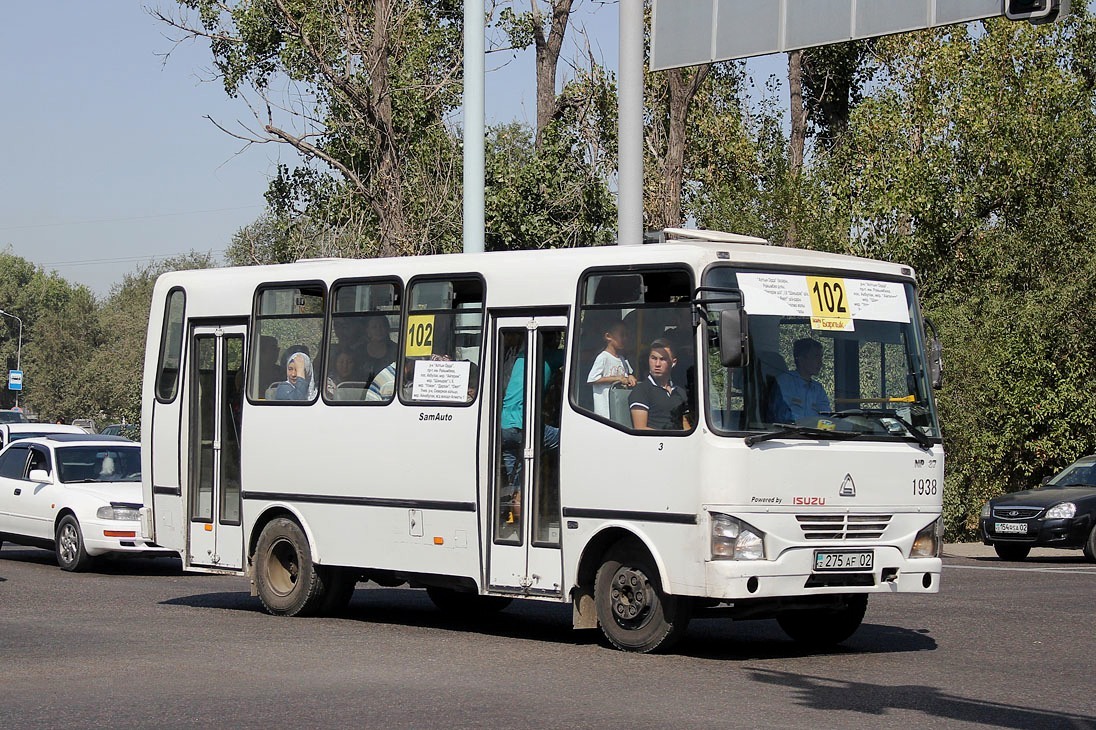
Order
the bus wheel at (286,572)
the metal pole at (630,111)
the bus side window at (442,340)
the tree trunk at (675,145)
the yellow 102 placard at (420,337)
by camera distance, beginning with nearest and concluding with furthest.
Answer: the bus side window at (442,340), the yellow 102 placard at (420,337), the bus wheel at (286,572), the metal pole at (630,111), the tree trunk at (675,145)

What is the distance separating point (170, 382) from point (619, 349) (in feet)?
17.5

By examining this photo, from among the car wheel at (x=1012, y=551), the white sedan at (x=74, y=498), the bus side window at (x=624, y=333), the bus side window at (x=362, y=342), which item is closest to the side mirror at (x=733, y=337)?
the bus side window at (x=624, y=333)

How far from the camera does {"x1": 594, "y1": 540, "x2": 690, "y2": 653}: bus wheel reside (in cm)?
1132

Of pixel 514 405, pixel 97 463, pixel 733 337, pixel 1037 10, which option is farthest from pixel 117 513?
pixel 1037 10

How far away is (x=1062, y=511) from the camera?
77.2 feet

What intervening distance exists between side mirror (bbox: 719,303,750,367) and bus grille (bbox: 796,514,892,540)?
1263 millimetres

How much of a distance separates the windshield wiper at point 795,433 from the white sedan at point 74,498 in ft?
32.0

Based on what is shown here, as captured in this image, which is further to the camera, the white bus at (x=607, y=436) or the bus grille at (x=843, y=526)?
the bus grille at (x=843, y=526)

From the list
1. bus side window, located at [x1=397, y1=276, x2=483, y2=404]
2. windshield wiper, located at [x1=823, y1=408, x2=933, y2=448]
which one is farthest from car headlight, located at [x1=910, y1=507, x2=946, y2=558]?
bus side window, located at [x1=397, y1=276, x2=483, y2=404]

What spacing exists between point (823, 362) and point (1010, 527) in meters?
13.6

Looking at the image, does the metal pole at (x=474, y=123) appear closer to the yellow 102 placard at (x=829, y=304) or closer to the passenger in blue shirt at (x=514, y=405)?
the passenger in blue shirt at (x=514, y=405)

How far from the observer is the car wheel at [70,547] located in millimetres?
19438

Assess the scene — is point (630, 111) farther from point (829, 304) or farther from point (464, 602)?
point (829, 304)

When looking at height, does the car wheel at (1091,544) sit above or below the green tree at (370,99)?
below
